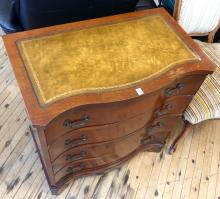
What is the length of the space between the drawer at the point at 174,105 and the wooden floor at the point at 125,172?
1.39 ft

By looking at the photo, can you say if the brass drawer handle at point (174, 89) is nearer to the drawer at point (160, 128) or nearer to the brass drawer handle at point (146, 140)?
the drawer at point (160, 128)

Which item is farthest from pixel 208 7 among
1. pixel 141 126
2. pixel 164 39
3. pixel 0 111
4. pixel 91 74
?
pixel 0 111

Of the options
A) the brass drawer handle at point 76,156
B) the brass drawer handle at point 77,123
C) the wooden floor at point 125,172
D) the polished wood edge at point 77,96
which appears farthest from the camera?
the wooden floor at point 125,172

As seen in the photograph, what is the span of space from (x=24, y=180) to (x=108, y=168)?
18.0 inches

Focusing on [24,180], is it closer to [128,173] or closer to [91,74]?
[128,173]

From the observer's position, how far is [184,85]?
1.11 m

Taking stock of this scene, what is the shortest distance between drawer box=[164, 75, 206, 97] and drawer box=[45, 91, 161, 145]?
0.09 m

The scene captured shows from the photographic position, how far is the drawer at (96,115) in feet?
2.91

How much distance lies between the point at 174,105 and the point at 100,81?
1.55ft

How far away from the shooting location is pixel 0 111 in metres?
1.64


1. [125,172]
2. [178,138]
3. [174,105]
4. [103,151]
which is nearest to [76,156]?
[103,151]

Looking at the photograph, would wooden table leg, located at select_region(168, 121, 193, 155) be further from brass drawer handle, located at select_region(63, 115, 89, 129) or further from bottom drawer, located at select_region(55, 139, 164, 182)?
brass drawer handle, located at select_region(63, 115, 89, 129)

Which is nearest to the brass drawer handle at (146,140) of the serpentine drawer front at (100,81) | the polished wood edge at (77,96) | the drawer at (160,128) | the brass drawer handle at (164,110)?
the drawer at (160,128)

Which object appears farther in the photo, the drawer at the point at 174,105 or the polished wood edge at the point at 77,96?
the drawer at the point at 174,105
